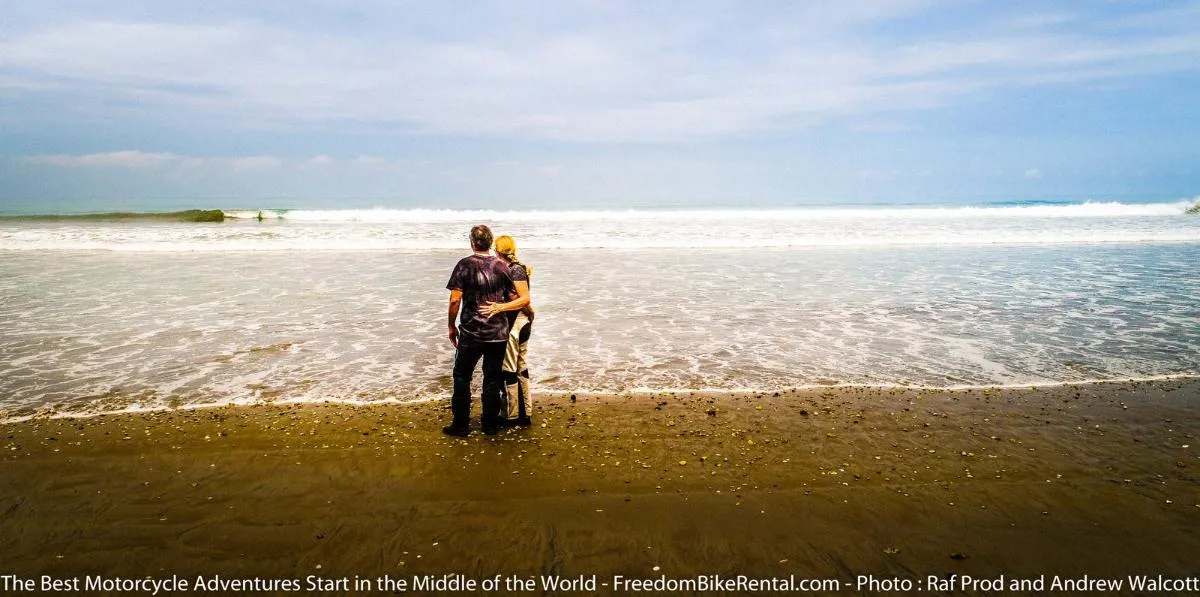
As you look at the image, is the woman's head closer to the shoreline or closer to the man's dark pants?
the man's dark pants

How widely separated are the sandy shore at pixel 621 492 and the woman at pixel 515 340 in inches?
9.8

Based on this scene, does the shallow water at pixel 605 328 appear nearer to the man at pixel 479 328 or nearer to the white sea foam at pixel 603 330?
the white sea foam at pixel 603 330

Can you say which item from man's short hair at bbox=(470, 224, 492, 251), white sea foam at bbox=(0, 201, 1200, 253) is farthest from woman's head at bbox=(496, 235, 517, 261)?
white sea foam at bbox=(0, 201, 1200, 253)

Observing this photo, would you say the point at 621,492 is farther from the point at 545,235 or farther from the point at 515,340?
the point at 545,235

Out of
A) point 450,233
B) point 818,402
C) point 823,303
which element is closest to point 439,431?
point 818,402

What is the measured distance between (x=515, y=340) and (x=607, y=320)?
17.0 ft

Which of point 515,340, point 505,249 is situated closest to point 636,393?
point 515,340

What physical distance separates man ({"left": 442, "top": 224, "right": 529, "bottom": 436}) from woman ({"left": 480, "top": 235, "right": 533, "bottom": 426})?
0.20ft

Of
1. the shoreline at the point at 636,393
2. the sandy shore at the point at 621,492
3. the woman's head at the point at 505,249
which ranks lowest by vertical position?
the sandy shore at the point at 621,492

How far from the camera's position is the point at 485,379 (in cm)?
545

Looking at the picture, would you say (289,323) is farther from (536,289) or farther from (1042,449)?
(1042,449)

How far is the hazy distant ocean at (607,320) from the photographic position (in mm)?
7227

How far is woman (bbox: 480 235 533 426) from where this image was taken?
5.35 meters

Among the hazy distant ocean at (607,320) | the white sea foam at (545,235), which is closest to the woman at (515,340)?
the hazy distant ocean at (607,320)
